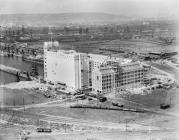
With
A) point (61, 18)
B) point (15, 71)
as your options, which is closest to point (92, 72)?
point (15, 71)

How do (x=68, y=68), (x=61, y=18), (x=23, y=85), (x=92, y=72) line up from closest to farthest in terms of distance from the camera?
(x=92, y=72), (x=68, y=68), (x=23, y=85), (x=61, y=18)

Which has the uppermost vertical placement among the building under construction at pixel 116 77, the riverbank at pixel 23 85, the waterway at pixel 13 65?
the building under construction at pixel 116 77

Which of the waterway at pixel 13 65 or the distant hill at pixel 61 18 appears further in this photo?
the distant hill at pixel 61 18

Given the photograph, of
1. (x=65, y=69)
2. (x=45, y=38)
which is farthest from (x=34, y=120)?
(x=45, y=38)

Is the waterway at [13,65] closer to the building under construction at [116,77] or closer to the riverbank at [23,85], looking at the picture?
the riverbank at [23,85]

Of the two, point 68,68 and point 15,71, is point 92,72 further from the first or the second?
point 15,71

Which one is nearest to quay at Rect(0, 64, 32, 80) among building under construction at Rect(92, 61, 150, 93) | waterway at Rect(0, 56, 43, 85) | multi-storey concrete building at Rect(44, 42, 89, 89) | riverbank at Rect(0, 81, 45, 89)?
waterway at Rect(0, 56, 43, 85)

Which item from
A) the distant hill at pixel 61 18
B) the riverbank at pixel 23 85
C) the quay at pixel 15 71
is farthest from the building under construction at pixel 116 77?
the distant hill at pixel 61 18

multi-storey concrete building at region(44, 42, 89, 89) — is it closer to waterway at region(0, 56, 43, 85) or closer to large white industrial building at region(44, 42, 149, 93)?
large white industrial building at region(44, 42, 149, 93)
